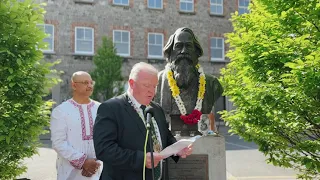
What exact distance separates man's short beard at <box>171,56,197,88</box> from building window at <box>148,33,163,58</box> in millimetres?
18851

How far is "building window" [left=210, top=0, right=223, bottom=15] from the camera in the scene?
25555mm

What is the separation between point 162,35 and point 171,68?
1918 centimetres

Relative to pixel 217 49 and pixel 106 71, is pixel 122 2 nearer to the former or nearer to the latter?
pixel 106 71

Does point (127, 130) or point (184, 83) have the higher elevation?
point (184, 83)

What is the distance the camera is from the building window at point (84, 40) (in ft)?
74.0

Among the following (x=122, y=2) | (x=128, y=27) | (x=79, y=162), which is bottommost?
(x=79, y=162)

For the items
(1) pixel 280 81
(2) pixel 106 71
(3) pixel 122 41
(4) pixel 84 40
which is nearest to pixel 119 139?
(1) pixel 280 81

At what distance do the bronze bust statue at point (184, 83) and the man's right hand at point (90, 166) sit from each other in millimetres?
1273

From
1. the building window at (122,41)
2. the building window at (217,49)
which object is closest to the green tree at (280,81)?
the building window at (122,41)

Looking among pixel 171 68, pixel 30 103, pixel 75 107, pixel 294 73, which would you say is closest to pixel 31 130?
pixel 30 103

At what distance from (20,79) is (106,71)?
17120 millimetres

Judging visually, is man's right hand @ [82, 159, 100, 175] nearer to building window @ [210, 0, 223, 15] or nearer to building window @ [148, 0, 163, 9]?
building window @ [148, 0, 163, 9]

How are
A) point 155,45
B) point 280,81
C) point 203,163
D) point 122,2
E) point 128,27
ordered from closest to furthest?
point 203,163, point 280,81, point 122,2, point 128,27, point 155,45

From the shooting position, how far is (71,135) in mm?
4328
